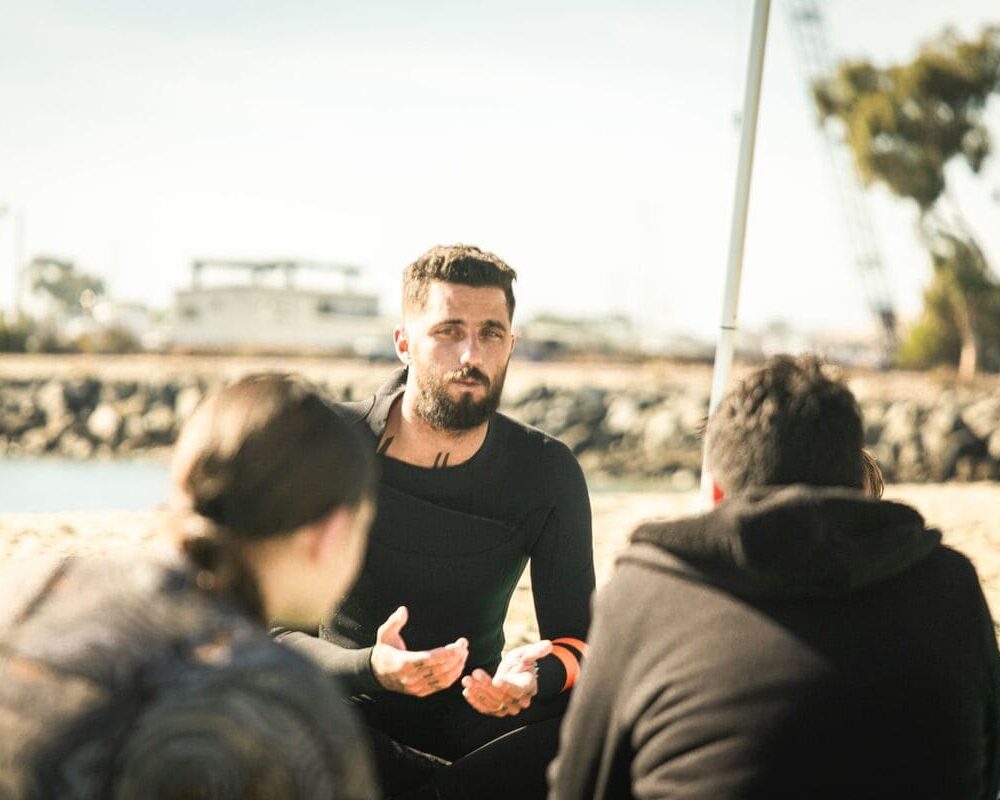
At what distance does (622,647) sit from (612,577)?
14 cm

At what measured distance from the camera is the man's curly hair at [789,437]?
6.86ft

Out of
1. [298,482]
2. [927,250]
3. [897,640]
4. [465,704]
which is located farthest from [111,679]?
[927,250]

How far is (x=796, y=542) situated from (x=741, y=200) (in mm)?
3203

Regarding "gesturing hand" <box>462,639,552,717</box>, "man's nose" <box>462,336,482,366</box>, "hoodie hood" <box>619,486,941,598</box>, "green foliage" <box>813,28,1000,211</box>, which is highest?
"green foliage" <box>813,28,1000,211</box>

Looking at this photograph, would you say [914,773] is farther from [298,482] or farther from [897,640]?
[298,482]

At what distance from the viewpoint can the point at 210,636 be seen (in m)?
1.59

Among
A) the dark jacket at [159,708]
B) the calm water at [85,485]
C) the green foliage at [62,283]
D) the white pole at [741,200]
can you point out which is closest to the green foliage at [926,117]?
the calm water at [85,485]

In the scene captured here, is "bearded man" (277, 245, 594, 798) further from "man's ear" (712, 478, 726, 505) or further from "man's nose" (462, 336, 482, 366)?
"man's ear" (712, 478, 726, 505)

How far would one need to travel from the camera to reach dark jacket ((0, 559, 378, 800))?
150 centimetres

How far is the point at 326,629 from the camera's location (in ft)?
12.0

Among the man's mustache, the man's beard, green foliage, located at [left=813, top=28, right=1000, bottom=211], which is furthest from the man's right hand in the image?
green foliage, located at [left=813, top=28, right=1000, bottom=211]

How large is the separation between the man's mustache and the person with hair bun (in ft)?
5.76

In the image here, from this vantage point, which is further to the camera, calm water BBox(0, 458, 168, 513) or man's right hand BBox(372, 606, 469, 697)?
calm water BBox(0, 458, 168, 513)

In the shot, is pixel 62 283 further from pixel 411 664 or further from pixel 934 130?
pixel 411 664
